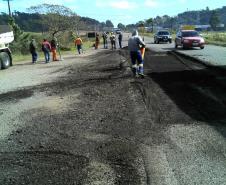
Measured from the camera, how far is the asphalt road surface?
659 centimetres

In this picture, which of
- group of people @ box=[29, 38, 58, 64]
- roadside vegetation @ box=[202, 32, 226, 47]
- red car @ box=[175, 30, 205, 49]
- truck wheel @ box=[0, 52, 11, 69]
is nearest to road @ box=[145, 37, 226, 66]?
red car @ box=[175, 30, 205, 49]

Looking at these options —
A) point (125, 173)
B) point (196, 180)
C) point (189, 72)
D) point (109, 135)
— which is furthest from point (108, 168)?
point (189, 72)

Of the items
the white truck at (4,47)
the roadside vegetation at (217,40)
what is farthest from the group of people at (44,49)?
the roadside vegetation at (217,40)

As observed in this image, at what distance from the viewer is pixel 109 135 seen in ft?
29.5

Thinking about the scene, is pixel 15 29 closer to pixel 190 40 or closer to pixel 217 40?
pixel 190 40

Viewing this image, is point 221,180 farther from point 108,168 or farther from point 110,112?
point 110,112

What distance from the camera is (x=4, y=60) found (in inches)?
1193

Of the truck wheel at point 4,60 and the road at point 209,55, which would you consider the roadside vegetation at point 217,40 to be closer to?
the road at point 209,55

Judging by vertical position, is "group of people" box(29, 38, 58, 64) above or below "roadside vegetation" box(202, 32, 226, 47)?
→ above

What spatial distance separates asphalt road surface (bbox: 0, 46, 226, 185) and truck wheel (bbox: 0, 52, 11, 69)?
14.5m

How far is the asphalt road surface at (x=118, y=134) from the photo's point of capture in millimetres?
6586

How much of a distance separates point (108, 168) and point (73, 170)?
550mm

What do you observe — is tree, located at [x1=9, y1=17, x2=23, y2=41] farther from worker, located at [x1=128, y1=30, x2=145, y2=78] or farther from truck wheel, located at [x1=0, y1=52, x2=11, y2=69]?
worker, located at [x1=128, y1=30, x2=145, y2=78]

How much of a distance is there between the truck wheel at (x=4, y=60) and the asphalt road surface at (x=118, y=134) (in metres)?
14.5
